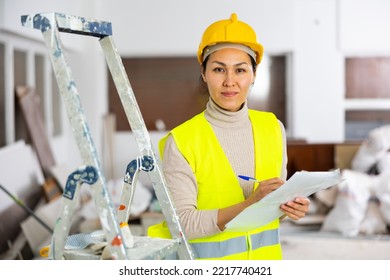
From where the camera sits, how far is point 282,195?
45.8 inches

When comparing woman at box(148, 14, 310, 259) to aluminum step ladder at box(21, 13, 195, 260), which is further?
woman at box(148, 14, 310, 259)

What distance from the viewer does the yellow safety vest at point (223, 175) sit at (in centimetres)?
132

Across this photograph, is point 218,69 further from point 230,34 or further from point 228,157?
point 228,157

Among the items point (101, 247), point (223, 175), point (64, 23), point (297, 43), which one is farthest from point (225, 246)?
point (297, 43)

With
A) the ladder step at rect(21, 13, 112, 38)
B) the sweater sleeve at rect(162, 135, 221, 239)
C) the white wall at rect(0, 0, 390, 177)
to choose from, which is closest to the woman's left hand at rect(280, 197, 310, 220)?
the sweater sleeve at rect(162, 135, 221, 239)

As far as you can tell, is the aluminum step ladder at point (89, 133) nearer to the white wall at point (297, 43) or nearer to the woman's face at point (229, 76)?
the woman's face at point (229, 76)

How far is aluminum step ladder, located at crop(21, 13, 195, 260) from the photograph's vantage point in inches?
41.3

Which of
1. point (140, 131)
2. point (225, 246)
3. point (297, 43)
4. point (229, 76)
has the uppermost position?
point (297, 43)

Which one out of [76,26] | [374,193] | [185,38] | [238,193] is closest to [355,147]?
[374,193]

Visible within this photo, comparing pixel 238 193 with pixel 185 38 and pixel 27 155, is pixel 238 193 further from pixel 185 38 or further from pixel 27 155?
pixel 185 38

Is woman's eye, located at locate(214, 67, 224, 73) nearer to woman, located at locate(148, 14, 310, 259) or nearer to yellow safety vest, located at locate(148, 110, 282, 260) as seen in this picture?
woman, located at locate(148, 14, 310, 259)

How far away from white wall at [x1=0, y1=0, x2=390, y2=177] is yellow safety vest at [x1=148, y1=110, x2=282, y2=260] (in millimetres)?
2378

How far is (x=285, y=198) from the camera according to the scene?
1182mm

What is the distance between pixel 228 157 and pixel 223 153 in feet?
0.07
